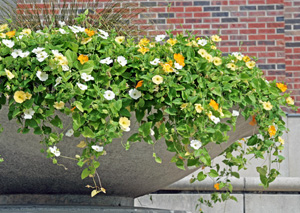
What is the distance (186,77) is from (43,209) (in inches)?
23.8

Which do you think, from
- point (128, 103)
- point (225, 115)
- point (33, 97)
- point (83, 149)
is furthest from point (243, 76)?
point (33, 97)

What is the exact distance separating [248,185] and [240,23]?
5.64 ft

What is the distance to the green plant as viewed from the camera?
4.92 ft

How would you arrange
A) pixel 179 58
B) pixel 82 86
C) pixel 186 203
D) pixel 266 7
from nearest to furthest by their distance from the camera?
pixel 82 86, pixel 179 58, pixel 186 203, pixel 266 7

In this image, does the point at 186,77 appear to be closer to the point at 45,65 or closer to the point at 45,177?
the point at 45,65

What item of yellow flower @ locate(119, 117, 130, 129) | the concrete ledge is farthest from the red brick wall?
yellow flower @ locate(119, 117, 130, 129)

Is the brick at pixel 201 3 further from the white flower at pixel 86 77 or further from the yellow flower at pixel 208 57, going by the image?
the white flower at pixel 86 77

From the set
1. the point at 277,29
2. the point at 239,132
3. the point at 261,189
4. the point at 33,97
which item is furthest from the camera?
the point at 277,29

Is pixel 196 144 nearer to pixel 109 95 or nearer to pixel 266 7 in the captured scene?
pixel 109 95

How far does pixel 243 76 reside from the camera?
1.68 m

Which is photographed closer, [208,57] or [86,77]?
[86,77]

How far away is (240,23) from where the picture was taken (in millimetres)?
4422

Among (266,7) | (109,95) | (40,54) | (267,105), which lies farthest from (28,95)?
(266,7)

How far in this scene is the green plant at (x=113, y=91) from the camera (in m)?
1.50
